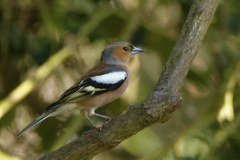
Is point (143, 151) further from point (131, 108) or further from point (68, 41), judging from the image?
point (131, 108)

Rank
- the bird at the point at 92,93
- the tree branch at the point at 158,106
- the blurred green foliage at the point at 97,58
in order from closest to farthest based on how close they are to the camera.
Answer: the tree branch at the point at 158,106, the bird at the point at 92,93, the blurred green foliage at the point at 97,58

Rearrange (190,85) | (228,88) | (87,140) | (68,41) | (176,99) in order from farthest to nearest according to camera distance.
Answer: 1. (190,85)
2. (68,41)
3. (228,88)
4. (87,140)
5. (176,99)

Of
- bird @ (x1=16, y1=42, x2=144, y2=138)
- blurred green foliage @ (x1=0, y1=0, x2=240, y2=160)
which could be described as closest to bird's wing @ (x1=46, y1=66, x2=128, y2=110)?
bird @ (x1=16, y1=42, x2=144, y2=138)

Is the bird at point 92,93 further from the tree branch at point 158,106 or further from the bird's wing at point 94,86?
A: the tree branch at point 158,106

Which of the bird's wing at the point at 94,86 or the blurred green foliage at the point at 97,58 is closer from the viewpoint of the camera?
the bird's wing at the point at 94,86

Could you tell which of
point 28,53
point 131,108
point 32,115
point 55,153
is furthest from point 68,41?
point 131,108

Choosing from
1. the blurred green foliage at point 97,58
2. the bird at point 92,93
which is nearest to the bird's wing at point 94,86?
the bird at point 92,93

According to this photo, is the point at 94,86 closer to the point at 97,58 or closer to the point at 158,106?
the point at 158,106
